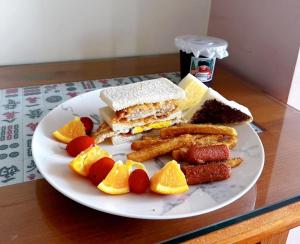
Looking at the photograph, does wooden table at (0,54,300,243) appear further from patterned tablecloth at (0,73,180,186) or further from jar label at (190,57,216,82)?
jar label at (190,57,216,82)

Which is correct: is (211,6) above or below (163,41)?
above

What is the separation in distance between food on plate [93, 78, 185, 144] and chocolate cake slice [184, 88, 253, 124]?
42mm

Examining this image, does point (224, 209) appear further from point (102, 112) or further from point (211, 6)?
point (211, 6)

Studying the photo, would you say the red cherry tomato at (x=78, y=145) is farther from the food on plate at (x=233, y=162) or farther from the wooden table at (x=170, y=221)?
the food on plate at (x=233, y=162)

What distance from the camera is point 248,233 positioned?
0.49m

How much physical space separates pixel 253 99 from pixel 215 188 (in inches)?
18.3

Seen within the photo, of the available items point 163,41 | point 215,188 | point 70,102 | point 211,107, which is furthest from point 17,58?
point 215,188

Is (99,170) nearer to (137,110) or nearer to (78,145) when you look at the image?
(78,145)

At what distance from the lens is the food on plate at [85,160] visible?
523 millimetres

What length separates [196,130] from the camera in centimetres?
67


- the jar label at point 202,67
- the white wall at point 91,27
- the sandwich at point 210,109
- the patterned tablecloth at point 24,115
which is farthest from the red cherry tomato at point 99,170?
the white wall at point 91,27

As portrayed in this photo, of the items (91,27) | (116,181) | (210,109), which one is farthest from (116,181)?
(91,27)

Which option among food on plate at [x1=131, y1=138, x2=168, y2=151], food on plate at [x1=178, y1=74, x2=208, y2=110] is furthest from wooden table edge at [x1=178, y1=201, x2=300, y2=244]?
food on plate at [x1=178, y1=74, x2=208, y2=110]

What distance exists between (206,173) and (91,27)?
71cm
